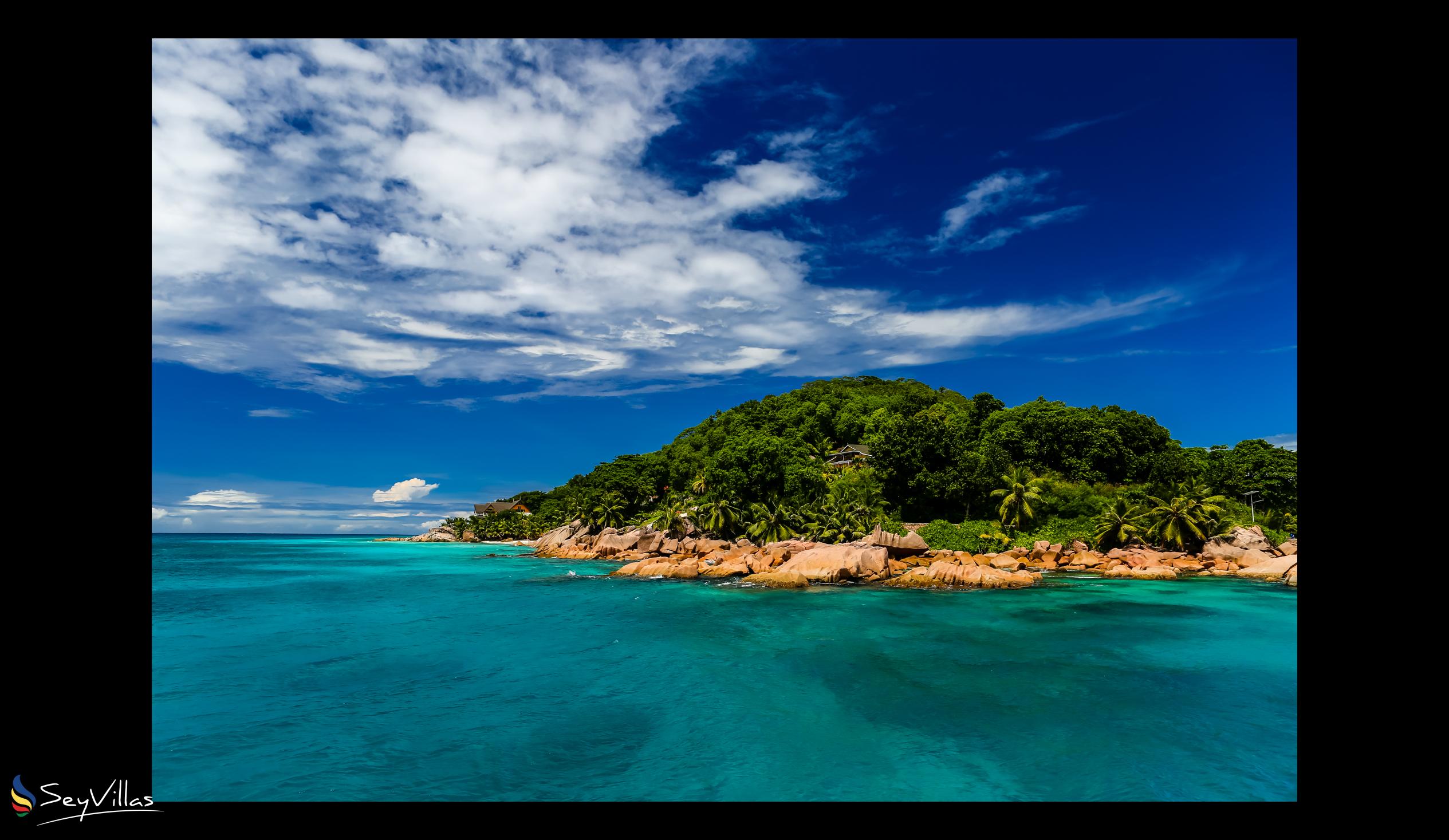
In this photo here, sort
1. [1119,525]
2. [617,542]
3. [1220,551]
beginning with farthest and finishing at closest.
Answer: [617,542] < [1119,525] < [1220,551]

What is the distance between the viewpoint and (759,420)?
59969mm

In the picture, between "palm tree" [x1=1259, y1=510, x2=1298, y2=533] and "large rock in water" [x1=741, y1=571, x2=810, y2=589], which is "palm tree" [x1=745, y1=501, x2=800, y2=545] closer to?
"large rock in water" [x1=741, y1=571, x2=810, y2=589]

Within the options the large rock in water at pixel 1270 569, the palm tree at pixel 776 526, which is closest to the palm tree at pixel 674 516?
the palm tree at pixel 776 526

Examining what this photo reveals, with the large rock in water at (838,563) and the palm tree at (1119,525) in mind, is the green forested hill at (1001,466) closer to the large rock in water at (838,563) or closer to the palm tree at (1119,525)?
the palm tree at (1119,525)

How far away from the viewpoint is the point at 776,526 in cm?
3712

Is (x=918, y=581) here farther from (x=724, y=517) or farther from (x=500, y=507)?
(x=500, y=507)
